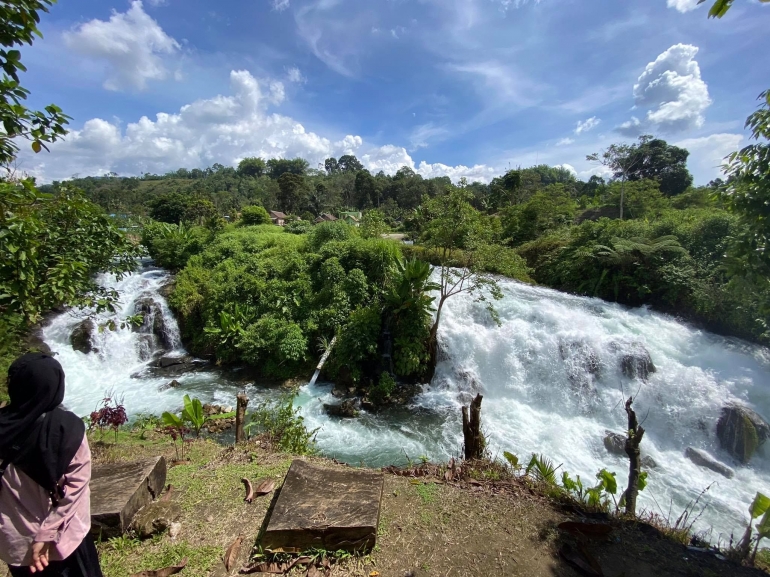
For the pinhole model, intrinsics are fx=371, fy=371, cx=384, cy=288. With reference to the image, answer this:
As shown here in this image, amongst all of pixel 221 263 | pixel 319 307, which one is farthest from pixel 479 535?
pixel 221 263

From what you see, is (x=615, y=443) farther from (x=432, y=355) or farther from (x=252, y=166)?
(x=252, y=166)

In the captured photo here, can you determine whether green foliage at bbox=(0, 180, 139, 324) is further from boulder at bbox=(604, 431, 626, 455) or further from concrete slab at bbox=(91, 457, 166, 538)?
boulder at bbox=(604, 431, 626, 455)

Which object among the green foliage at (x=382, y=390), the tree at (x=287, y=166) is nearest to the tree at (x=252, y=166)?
the tree at (x=287, y=166)

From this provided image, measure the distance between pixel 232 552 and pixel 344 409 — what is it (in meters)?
6.79

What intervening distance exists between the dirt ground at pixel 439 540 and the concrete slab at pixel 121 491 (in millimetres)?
166

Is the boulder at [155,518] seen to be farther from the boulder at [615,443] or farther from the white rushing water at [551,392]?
the boulder at [615,443]

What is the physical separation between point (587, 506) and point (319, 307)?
1016 cm

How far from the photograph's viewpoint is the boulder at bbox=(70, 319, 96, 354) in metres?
12.0

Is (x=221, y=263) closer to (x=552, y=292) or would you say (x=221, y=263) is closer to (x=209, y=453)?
(x=209, y=453)

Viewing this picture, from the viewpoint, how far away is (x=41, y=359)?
2029mm

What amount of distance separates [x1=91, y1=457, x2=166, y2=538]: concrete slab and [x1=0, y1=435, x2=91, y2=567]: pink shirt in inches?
53.7

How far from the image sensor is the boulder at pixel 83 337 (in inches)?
472

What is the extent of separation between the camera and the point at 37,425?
6.66 ft

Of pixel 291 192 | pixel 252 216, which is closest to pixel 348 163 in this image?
pixel 291 192
